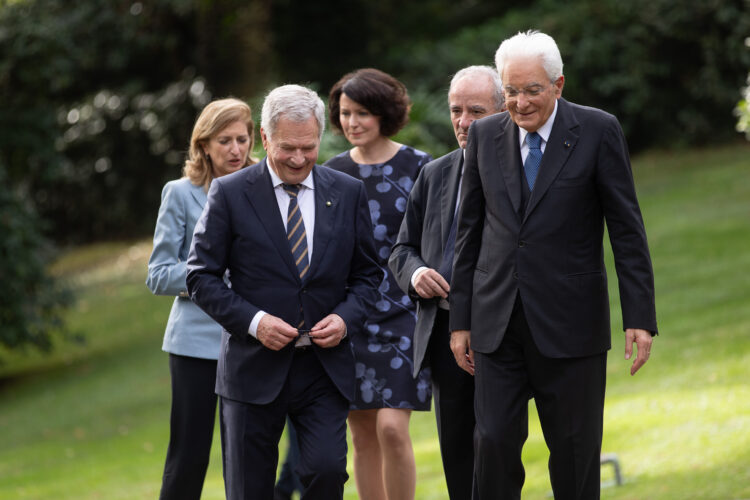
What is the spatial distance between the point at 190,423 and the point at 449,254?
165 centimetres

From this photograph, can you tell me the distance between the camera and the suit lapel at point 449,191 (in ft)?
17.3

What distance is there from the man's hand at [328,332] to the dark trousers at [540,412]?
0.60 metres

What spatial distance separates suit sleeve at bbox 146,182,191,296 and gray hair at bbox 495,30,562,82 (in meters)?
2.17

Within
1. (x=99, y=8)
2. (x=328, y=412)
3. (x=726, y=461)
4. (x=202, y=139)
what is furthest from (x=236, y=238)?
(x=99, y=8)

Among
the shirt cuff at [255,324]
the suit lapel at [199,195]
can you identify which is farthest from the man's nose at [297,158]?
the suit lapel at [199,195]

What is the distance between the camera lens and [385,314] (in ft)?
19.5

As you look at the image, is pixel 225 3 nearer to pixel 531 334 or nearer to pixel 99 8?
pixel 99 8

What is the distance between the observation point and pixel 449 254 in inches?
206

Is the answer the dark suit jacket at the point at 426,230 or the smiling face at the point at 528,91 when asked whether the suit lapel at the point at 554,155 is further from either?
the dark suit jacket at the point at 426,230

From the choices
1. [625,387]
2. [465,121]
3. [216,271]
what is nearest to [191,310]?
[216,271]

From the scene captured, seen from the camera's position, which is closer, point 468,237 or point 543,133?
point 543,133

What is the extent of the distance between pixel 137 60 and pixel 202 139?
19891mm

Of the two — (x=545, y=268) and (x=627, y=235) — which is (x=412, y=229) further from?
(x=627, y=235)

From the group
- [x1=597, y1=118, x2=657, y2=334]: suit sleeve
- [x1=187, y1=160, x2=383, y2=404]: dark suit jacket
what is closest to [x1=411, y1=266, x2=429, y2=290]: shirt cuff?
[x1=187, y1=160, x2=383, y2=404]: dark suit jacket
